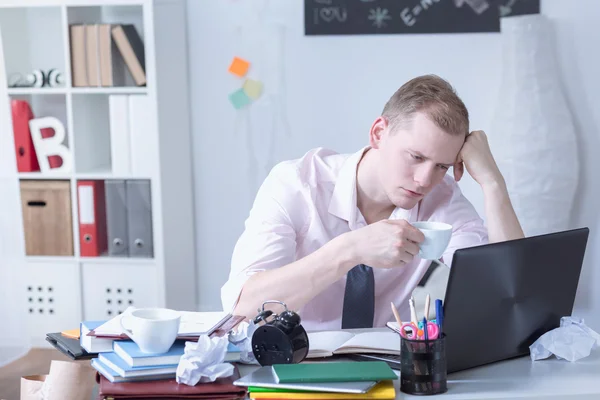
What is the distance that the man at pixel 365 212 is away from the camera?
67.8 inches

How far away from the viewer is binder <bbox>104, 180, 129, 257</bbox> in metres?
3.36

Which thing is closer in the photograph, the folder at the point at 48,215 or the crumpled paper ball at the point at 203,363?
the crumpled paper ball at the point at 203,363

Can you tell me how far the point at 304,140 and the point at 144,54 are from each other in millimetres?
776

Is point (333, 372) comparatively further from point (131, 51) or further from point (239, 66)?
point (239, 66)

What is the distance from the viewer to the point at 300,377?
125 centimetres

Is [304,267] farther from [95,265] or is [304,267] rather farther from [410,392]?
[95,265]

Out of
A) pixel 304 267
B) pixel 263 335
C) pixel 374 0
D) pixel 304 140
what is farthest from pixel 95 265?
pixel 263 335

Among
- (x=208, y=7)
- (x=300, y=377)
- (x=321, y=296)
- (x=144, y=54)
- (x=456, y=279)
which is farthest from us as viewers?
(x=208, y=7)

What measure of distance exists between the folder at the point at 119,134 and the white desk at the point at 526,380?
204cm

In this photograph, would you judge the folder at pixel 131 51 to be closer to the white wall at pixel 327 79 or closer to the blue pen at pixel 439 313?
the white wall at pixel 327 79

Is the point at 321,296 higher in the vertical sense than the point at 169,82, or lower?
lower

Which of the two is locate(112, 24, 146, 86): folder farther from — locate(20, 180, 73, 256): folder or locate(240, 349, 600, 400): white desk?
locate(240, 349, 600, 400): white desk

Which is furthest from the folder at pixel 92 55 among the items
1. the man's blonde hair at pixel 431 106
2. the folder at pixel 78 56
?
the man's blonde hair at pixel 431 106

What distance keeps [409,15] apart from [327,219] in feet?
5.57
